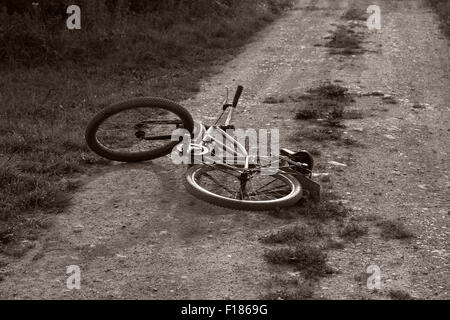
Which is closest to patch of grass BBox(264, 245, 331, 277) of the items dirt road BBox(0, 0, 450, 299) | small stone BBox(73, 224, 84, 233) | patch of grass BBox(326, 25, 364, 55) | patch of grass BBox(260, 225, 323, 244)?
dirt road BBox(0, 0, 450, 299)

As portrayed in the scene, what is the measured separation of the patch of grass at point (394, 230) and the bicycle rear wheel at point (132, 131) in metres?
2.90

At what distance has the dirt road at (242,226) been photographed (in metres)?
5.68

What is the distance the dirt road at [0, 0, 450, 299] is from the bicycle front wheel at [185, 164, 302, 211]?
22cm

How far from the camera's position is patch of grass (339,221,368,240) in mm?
6662

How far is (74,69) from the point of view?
518 inches

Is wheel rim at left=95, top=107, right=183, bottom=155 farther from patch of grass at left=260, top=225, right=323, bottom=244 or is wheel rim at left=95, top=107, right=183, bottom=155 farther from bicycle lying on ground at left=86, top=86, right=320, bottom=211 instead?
patch of grass at left=260, top=225, right=323, bottom=244

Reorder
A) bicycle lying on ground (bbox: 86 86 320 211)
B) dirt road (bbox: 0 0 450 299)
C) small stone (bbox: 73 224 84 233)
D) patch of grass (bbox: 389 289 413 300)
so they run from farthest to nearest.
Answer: bicycle lying on ground (bbox: 86 86 320 211) < small stone (bbox: 73 224 84 233) < dirt road (bbox: 0 0 450 299) < patch of grass (bbox: 389 289 413 300)

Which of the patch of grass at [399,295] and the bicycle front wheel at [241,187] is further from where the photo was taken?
the bicycle front wheel at [241,187]

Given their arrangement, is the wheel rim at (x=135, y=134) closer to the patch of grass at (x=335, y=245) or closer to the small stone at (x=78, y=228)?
the small stone at (x=78, y=228)

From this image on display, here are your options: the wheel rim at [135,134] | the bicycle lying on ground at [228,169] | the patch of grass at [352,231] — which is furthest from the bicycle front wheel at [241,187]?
the wheel rim at [135,134]

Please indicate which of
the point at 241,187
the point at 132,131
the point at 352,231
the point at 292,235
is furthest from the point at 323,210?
the point at 132,131

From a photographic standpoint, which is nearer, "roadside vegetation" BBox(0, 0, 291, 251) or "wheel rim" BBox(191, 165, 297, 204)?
"wheel rim" BBox(191, 165, 297, 204)
